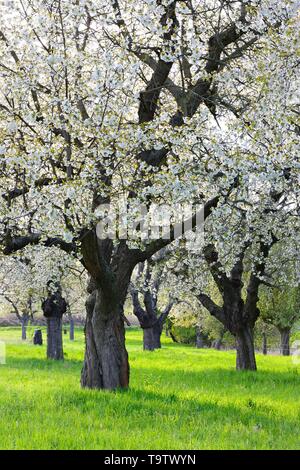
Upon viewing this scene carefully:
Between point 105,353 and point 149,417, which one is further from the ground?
point 105,353

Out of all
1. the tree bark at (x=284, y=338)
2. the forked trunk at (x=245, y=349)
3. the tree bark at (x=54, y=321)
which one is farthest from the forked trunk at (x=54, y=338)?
the tree bark at (x=284, y=338)

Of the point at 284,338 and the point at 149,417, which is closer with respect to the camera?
the point at 149,417

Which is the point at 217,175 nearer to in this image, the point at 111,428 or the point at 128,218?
the point at 128,218

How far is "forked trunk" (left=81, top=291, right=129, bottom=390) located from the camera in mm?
13703

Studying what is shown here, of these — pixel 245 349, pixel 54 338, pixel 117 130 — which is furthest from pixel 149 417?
pixel 54 338

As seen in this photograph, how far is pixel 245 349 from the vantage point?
22.2m

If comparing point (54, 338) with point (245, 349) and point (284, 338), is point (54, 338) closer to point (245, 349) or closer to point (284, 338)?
point (245, 349)

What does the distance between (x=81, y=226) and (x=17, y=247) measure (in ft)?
6.87

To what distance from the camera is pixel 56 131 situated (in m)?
11.8

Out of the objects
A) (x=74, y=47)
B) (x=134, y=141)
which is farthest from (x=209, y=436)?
(x=74, y=47)
